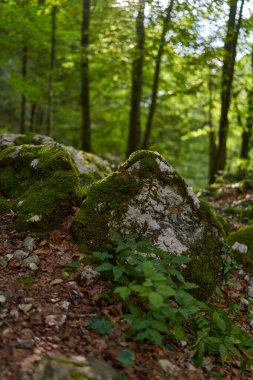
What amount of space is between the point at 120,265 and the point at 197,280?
1.23 meters

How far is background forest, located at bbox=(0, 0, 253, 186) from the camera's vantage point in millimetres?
8664

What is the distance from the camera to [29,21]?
40.0ft

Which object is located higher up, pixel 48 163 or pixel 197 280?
pixel 48 163

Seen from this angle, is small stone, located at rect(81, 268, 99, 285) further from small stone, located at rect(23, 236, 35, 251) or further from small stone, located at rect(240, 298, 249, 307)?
small stone, located at rect(240, 298, 249, 307)

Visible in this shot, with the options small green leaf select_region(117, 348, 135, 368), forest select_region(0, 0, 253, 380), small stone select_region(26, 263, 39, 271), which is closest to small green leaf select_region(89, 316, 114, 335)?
forest select_region(0, 0, 253, 380)

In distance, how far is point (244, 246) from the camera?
6.08 meters

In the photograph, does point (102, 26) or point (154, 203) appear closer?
point (154, 203)

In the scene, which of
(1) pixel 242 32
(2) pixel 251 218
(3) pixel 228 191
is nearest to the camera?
(2) pixel 251 218

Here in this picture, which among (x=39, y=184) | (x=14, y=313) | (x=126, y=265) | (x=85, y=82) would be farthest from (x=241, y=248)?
(x=85, y=82)

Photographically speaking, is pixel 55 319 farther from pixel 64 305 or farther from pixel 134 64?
pixel 134 64

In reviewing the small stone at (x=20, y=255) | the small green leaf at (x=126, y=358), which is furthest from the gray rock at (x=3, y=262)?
the small green leaf at (x=126, y=358)

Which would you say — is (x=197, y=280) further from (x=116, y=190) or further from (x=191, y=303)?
(x=116, y=190)

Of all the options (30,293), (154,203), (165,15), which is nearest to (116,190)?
(154,203)

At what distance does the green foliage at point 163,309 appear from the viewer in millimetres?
3321
